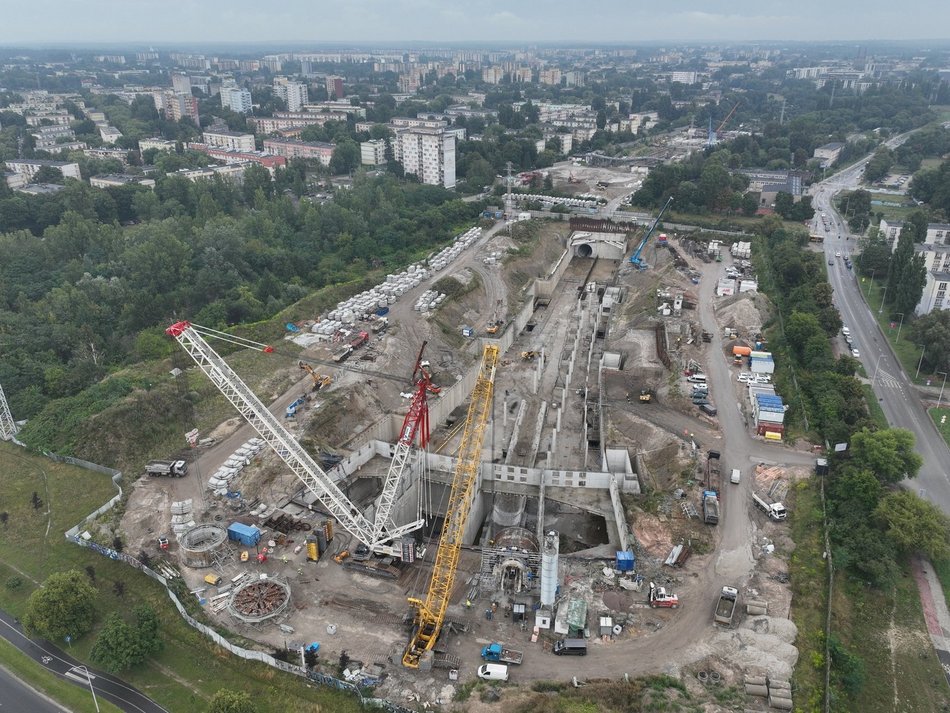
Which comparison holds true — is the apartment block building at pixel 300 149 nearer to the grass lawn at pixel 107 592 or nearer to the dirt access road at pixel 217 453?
the dirt access road at pixel 217 453

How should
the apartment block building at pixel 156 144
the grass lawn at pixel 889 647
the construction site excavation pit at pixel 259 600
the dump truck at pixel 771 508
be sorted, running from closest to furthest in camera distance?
the grass lawn at pixel 889 647 → the construction site excavation pit at pixel 259 600 → the dump truck at pixel 771 508 → the apartment block building at pixel 156 144

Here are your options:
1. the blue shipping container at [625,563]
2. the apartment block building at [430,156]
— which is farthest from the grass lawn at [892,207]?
the blue shipping container at [625,563]

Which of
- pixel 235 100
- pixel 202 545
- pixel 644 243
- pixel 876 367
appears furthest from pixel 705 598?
pixel 235 100

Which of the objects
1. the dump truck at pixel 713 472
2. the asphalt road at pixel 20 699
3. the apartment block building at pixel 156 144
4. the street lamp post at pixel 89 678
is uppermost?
the apartment block building at pixel 156 144

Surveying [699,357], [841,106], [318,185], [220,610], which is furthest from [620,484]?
[841,106]

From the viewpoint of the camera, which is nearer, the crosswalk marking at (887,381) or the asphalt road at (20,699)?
the asphalt road at (20,699)

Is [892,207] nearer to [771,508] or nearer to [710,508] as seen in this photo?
[771,508]

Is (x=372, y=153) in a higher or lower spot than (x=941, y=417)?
higher

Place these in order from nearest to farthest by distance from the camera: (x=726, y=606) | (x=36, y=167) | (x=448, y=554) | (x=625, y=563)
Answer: (x=726, y=606), (x=448, y=554), (x=625, y=563), (x=36, y=167)
